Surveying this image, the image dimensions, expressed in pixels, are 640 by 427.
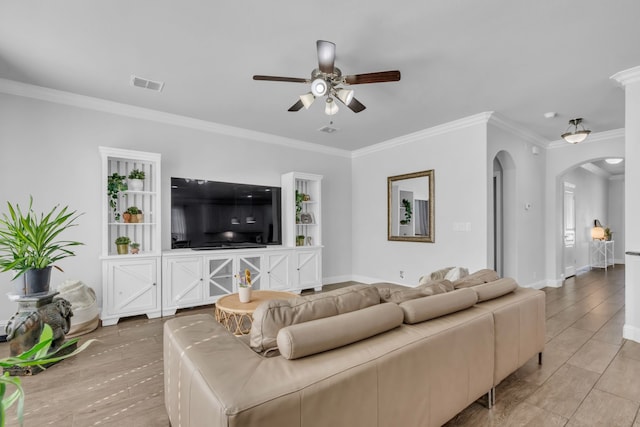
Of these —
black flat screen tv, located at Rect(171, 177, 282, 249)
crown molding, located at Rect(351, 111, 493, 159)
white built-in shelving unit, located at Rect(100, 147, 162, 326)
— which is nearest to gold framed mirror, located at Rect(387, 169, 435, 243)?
crown molding, located at Rect(351, 111, 493, 159)

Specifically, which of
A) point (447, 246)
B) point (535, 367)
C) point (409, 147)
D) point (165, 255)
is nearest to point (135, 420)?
point (165, 255)

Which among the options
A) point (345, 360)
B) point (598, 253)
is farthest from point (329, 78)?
point (598, 253)

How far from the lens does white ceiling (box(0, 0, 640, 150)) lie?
232 centimetres

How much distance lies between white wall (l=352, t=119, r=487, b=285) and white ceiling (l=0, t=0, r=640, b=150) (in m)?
0.73

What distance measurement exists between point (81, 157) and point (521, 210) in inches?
245

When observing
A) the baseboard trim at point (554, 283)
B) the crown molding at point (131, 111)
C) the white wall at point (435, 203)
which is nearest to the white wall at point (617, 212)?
the baseboard trim at point (554, 283)

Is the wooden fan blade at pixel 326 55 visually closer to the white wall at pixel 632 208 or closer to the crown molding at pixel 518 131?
the crown molding at pixel 518 131

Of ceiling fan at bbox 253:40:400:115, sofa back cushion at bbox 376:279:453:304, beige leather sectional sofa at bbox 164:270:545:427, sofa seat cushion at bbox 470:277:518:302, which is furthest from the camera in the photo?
ceiling fan at bbox 253:40:400:115

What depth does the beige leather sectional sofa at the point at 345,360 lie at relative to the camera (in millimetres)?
1186

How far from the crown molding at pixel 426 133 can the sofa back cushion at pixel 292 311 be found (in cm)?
370

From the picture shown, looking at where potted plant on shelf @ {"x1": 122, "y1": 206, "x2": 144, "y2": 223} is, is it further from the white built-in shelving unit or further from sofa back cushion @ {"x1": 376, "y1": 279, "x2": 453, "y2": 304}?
sofa back cushion @ {"x1": 376, "y1": 279, "x2": 453, "y2": 304}

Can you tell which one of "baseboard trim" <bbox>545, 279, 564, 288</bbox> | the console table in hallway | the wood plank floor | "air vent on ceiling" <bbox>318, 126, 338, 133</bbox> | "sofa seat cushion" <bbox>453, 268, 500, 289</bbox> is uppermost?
"air vent on ceiling" <bbox>318, 126, 338, 133</bbox>

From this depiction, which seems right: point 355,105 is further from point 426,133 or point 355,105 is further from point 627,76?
point 627,76

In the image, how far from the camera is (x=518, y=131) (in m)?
5.03
